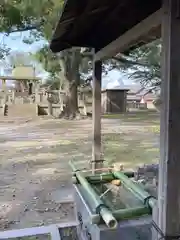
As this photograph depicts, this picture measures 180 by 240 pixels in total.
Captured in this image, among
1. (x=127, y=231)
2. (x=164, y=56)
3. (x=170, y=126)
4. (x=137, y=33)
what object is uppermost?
(x=137, y=33)

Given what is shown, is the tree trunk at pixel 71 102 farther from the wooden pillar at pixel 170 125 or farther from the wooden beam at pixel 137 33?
the wooden pillar at pixel 170 125

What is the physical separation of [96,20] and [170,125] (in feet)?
4.50

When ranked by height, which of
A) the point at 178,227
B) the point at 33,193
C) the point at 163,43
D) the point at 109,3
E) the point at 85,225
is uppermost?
the point at 109,3

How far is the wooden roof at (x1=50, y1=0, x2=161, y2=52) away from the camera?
1982mm

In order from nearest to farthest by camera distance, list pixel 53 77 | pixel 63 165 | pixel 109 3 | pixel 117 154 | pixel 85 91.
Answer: pixel 109 3
pixel 63 165
pixel 117 154
pixel 85 91
pixel 53 77

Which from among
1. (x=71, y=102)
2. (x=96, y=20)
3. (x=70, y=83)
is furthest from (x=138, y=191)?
(x=70, y=83)

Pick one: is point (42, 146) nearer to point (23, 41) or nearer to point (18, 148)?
point (18, 148)

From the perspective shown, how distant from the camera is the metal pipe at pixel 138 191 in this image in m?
2.14

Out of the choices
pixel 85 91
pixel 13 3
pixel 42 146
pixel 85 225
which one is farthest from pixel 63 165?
pixel 85 91

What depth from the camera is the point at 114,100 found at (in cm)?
2375

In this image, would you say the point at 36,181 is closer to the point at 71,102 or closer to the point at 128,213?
the point at 128,213

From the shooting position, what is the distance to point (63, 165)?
6258mm

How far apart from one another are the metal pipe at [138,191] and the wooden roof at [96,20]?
1260 mm

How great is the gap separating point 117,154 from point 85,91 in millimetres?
15590
